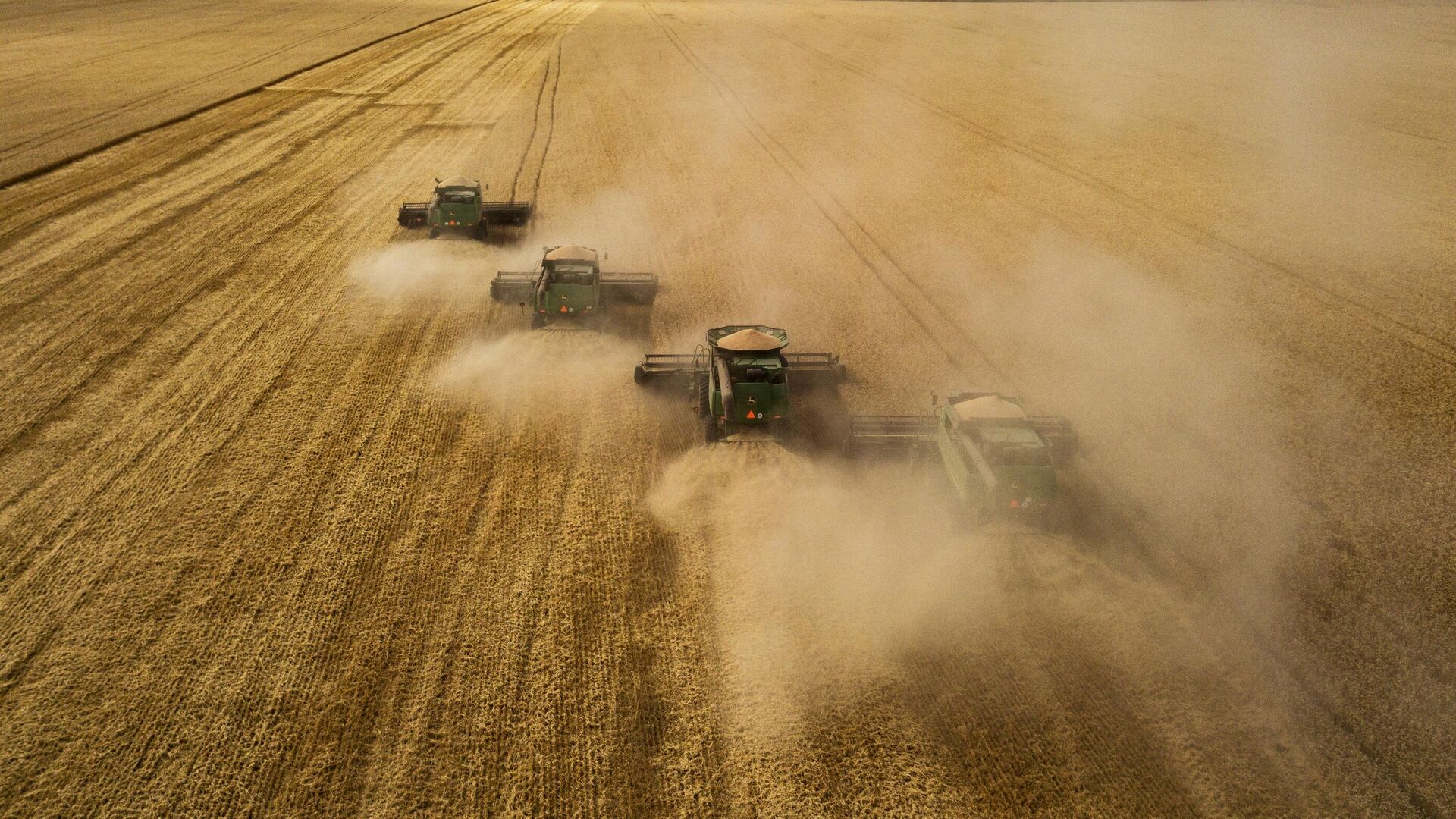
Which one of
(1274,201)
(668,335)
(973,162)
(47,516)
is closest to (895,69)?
(973,162)

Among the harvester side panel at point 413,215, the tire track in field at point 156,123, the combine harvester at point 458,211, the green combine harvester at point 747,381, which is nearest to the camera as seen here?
the green combine harvester at point 747,381

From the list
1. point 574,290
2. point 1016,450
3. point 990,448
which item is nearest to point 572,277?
point 574,290

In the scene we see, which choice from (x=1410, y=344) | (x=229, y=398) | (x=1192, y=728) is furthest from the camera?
(x=1410, y=344)

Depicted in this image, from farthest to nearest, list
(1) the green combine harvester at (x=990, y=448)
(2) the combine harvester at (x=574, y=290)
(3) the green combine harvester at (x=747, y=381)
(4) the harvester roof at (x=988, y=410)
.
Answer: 1. (2) the combine harvester at (x=574, y=290)
2. (3) the green combine harvester at (x=747, y=381)
3. (4) the harvester roof at (x=988, y=410)
4. (1) the green combine harvester at (x=990, y=448)

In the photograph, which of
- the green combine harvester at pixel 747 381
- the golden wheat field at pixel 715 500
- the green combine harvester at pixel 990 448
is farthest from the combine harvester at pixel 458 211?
the green combine harvester at pixel 990 448

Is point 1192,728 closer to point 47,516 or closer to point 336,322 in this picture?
point 47,516

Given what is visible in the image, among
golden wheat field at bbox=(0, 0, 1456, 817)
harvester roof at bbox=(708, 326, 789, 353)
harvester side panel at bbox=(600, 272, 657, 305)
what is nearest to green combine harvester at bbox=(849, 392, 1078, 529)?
golden wheat field at bbox=(0, 0, 1456, 817)

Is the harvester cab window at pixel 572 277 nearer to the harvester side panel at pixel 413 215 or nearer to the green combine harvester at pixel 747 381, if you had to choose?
the green combine harvester at pixel 747 381
